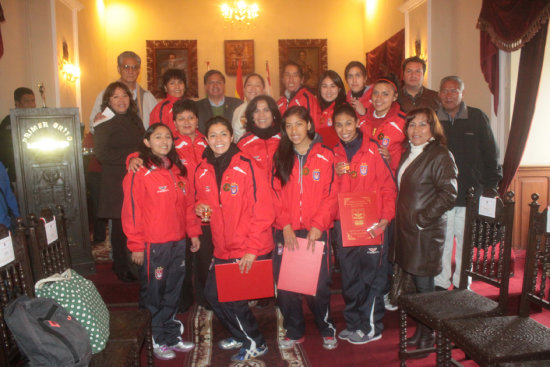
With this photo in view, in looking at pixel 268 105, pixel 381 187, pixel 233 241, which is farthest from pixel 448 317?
pixel 268 105

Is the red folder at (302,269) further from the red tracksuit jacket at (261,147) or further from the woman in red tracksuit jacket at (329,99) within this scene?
the woman in red tracksuit jacket at (329,99)

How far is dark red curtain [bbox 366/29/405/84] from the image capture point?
7.06 m

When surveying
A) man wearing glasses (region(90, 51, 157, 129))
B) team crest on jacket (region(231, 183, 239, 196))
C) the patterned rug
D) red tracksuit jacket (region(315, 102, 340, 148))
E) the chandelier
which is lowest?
the patterned rug

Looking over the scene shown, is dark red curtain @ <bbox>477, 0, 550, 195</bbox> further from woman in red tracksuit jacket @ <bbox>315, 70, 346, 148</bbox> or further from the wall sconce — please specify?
the wall sconce

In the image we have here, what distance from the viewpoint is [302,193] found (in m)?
2.58

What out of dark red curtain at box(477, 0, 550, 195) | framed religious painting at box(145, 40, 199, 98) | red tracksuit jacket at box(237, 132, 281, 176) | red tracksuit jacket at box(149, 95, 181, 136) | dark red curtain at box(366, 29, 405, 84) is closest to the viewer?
red tracksuit jacket at box(237, 132, 281, 176)

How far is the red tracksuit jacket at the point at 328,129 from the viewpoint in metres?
3.19

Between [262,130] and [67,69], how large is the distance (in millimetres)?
5003

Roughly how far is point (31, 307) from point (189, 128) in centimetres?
167

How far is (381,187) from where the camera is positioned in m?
2.72

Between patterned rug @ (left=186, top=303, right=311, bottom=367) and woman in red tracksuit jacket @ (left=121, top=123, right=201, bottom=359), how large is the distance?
0.51ft

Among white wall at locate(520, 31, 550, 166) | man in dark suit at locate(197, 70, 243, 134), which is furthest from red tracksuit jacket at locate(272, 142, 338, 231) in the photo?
white wall at locate(520, 31, 550, 166)

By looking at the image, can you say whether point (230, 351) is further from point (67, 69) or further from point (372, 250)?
point (67, 69)

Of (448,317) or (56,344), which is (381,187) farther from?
(56,344)
